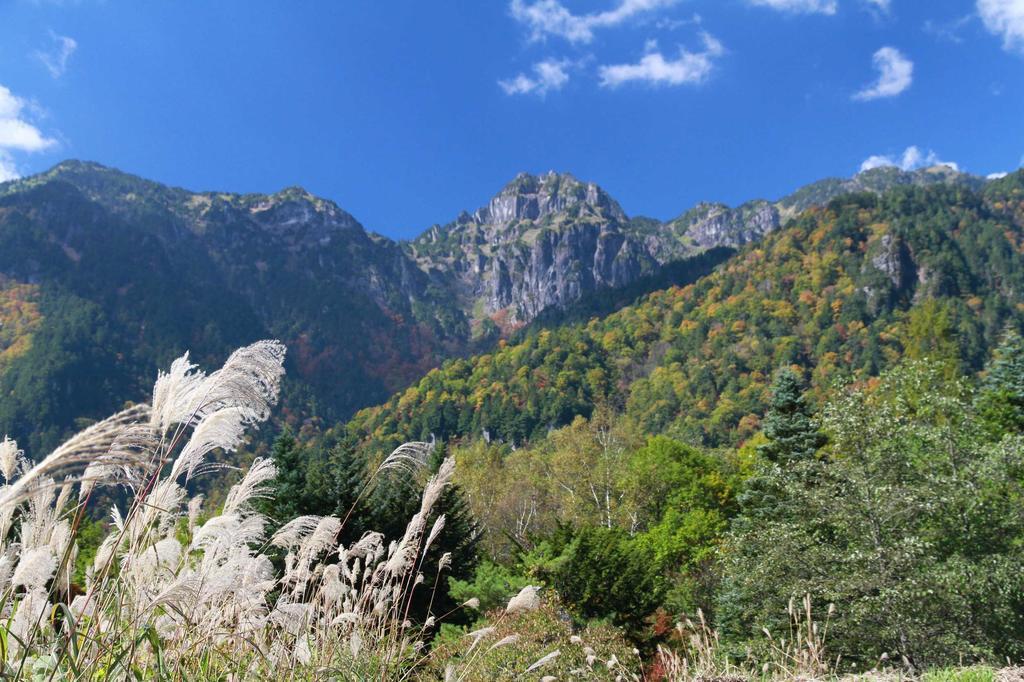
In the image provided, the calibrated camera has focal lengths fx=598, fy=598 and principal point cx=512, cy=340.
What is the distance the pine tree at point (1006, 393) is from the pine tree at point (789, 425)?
593 centimetres

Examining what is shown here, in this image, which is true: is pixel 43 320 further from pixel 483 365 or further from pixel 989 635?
pixel 989 635

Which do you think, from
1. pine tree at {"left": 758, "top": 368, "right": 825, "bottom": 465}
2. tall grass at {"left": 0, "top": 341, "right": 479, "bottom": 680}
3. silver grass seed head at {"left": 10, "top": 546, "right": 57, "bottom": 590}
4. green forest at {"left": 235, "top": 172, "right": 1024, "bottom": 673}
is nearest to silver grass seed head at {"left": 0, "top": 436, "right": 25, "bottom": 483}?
tall grass at {"left": 0, "top": 341, "right": 479, "bottom": 680}

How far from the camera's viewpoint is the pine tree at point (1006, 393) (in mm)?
21984

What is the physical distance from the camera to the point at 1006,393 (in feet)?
75.0

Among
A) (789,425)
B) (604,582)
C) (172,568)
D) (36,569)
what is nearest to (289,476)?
(604,582)

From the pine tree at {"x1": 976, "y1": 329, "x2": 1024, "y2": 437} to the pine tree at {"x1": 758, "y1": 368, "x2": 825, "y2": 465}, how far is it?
19.5 feet

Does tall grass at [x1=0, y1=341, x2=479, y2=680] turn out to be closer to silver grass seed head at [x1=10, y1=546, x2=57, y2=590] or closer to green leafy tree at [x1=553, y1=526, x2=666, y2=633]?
silver grass seed head at [x1=10, y1=546, x2=57, y2=590]

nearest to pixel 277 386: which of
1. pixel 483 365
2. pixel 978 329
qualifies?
pixel 978 329

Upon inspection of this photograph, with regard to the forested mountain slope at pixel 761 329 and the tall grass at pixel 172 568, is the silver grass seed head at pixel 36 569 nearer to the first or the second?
the tall grass at pixel 172 568

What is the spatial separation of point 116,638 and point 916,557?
12.4m

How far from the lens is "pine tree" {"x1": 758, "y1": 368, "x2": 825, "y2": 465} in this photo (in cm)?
2181

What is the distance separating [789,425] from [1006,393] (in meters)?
8.68

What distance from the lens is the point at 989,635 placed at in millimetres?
10234

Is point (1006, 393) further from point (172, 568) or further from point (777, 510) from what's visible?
point (172, 568)
